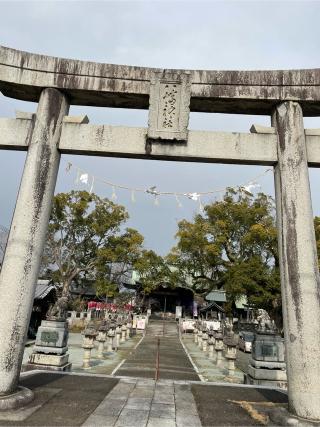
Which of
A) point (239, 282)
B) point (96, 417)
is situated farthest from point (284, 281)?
point (239, 282)

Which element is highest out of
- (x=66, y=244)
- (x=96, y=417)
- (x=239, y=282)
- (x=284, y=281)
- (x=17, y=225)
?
(x=66, y=244)

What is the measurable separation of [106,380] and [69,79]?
6632 mm

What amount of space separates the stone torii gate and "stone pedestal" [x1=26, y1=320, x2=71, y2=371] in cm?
416

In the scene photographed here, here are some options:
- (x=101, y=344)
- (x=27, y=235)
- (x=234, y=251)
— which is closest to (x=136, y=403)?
(x=27, y=235)

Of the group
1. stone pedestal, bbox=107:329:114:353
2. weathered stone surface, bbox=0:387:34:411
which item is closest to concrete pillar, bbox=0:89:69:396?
weathered stone surface, bbox=0:387:34:411

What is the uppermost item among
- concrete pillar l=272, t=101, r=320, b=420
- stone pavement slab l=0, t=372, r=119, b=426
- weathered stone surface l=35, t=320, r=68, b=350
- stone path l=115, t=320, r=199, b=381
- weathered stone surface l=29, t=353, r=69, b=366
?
concrete pillar l=272, t=101, r=320, b=420

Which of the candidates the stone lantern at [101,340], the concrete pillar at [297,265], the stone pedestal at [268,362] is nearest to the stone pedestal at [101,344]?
the stone lantern at [101,340]

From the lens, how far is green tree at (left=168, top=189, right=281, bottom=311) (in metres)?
25.5

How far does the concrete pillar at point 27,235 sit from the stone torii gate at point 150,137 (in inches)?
0.7

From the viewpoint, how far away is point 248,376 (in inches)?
394

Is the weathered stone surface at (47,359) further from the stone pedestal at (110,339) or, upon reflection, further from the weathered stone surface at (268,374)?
the stone pedestal at (110,339)

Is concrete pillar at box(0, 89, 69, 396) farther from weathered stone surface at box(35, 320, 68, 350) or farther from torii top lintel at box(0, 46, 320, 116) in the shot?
weathered stone surface at box(35, 320, 68, 350)

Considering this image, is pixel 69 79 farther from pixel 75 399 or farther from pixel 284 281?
pixel 75 399

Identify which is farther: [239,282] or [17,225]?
[239,282]
